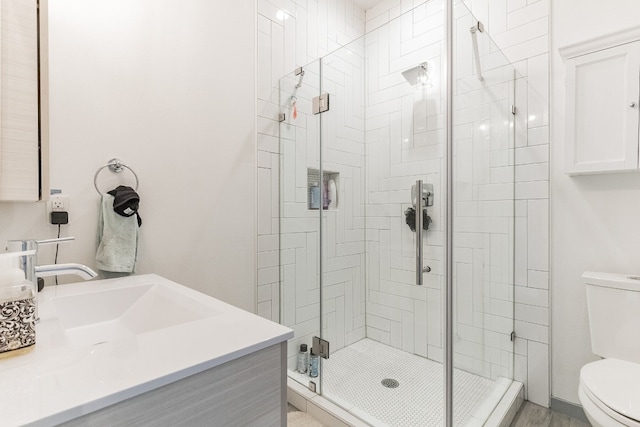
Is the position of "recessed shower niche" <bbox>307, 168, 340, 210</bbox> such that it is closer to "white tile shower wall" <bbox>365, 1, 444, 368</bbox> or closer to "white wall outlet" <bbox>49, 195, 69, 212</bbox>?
"white tile shower wall" <bbox>365, 1, 444, 368</bbox>

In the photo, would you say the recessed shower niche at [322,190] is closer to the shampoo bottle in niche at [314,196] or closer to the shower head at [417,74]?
the shampoo bottle in niche at [314,196]

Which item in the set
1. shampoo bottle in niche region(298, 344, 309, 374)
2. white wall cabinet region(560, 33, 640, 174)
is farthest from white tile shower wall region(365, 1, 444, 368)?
white wall cabinet region(560, 33, 640, 174)

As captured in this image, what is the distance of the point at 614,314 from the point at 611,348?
0.53 feet

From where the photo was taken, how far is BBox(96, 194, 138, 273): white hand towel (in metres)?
1.29

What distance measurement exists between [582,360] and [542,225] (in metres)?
0.73

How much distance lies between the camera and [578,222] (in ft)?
5.59

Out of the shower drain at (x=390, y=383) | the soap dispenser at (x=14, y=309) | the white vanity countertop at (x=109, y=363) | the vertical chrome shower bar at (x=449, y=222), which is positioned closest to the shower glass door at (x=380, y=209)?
the shower drain at (x=390, y=383)

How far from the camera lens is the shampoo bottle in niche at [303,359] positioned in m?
1.93

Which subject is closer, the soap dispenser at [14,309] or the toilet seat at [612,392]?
the soap dispenser at [14,309]

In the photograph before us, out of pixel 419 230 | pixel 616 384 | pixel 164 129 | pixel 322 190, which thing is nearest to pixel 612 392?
pixel 616 384

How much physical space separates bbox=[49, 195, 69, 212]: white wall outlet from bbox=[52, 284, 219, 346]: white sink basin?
1.30 ft

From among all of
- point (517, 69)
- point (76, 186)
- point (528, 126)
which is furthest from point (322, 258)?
point (517, 69)

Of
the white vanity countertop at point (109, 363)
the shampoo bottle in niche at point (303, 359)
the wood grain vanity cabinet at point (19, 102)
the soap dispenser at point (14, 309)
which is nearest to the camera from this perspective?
the white vanity countertop at point (109, 363)

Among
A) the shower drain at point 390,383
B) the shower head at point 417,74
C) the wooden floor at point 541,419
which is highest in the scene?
the shower head at point 417,74
